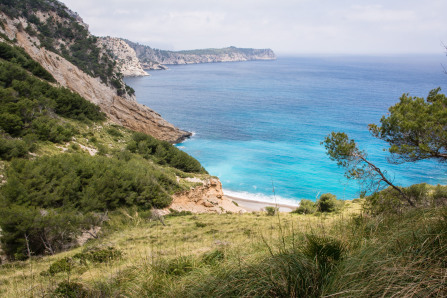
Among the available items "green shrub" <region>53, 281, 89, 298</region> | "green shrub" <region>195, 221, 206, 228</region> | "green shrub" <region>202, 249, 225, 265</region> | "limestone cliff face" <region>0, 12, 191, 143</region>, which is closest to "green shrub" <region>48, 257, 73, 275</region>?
"green shrub" <region>53, 281, 89, 298</region>

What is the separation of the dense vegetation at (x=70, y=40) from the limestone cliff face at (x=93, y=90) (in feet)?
9.72

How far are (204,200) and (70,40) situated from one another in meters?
42.6

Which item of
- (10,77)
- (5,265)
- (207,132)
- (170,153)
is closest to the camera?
(5,265)

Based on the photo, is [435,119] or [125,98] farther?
[125,98]

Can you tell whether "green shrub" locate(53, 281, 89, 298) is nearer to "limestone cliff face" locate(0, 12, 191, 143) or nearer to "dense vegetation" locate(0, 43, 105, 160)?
"dense vegetation" locate(0, 43, 105, 160)

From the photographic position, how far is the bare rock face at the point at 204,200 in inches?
709

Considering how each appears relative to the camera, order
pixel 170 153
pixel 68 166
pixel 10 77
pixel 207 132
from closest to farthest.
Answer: pixel 68 166 → pixel 10 77 → pixel 170 153 → pixel 207 132

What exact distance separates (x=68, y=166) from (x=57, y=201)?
6.71 feet

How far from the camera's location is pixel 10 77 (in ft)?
67.7

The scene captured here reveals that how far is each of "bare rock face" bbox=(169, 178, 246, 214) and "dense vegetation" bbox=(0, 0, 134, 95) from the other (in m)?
28.8

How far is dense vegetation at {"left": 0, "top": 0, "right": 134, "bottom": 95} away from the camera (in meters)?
41.2

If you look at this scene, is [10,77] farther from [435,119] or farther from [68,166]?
[435,119]

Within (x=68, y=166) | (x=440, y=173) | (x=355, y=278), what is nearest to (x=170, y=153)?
(x=68, y=166)

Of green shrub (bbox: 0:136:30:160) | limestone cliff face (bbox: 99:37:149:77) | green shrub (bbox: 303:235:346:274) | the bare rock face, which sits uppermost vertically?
limestone cliff face (bbox: 99:37:149:77)
